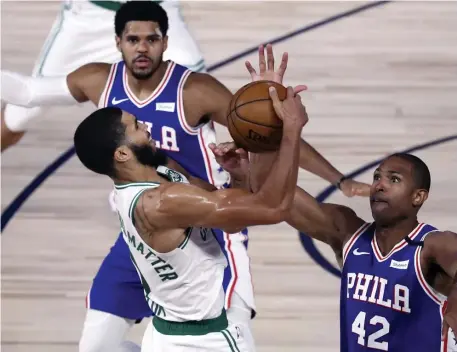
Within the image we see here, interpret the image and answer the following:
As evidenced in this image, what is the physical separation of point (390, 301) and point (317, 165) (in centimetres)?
109

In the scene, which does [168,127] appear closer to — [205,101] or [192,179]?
[205,101]

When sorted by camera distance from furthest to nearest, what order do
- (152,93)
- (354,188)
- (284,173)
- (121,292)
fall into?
(152,93) → (354,188) → (121,292) → (284,173)

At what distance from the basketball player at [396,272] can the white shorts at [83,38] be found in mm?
2301

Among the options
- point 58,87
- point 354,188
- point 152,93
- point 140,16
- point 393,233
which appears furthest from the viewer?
point 58,87

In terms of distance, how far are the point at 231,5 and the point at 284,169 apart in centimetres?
694

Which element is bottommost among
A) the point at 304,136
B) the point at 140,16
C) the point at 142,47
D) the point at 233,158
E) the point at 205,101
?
the point at 304,136

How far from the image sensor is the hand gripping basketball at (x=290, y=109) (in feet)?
10.4

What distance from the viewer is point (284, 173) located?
3.18m

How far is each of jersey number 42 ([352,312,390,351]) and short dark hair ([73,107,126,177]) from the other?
107 centimetres

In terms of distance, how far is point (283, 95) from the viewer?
3295mm

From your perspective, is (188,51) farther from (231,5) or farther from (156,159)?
(231,5)

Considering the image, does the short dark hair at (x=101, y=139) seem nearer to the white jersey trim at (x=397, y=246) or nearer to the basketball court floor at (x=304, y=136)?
the white jersey trim at (x=397, y=246)

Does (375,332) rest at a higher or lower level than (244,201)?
lower

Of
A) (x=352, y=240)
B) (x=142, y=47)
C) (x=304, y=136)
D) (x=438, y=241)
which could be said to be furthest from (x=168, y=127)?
(x=304, y=136)
